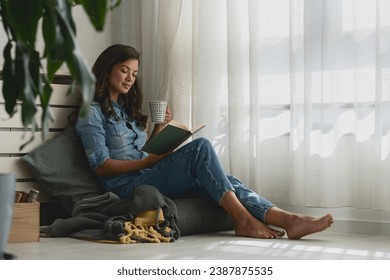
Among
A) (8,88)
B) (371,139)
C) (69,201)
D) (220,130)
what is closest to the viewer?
(8,88)

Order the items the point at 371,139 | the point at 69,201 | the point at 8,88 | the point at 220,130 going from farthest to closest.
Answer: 1. the point at 220,130
2. the point at 69,201
3. the point at 371,139
4. the point at 8,88

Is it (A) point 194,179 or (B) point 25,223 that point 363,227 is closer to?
(A) point 194,179

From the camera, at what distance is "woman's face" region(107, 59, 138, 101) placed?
3.67 meters

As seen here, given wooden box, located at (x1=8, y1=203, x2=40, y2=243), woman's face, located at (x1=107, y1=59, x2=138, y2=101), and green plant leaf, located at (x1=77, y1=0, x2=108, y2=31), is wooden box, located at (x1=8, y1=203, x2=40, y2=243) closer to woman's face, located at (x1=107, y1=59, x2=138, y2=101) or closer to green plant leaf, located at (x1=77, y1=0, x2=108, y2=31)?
woman's face, located at (x1=107, y1=59, x2=138, y2=101)

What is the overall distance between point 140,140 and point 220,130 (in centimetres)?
45

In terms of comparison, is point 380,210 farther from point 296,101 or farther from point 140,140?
point 140,140

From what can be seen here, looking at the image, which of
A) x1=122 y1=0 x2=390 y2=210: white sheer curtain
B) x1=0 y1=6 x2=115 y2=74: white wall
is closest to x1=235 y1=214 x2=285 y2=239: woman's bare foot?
x1=122 y1=0 x2=390 y2=210: white sheer curtain

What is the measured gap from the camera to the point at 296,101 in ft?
11.8

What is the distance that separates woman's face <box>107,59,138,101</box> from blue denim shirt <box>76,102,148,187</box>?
0.32 feet

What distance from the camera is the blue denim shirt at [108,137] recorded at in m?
3.55

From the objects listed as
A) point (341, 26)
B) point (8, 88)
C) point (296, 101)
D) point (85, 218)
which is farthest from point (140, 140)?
point (8, 88)

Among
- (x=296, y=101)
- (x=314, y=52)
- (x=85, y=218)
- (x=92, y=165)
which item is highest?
(x=314, y=52)

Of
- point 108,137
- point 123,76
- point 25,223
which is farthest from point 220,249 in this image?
point 123,76

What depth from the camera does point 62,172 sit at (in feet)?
11.9
